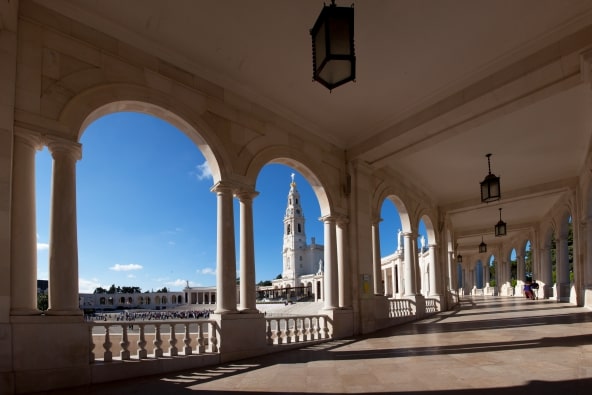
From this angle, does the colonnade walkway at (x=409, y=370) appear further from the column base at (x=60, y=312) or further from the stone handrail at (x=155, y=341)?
the column base at (x=60, y=312)

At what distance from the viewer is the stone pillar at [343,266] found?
1402 cm

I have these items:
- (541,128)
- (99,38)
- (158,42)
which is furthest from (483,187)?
(99,38)

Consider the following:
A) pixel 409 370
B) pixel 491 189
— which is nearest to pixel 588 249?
pixel 491 189

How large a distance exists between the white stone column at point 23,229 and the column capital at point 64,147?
0.20 metres

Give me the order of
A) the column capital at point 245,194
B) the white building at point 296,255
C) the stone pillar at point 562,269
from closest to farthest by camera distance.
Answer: the column capital at point 245,194 < the stone pillar at point 562,269 < the white building at point 296,255

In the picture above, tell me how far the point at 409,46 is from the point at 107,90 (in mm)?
6545

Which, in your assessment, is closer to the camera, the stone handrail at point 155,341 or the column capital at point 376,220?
the stone handrail at point 155,341

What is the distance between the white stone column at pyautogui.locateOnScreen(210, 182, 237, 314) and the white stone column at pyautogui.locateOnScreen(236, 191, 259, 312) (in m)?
0.44

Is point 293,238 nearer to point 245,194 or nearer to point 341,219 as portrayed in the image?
point 341,219

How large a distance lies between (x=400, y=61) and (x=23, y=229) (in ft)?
28.1

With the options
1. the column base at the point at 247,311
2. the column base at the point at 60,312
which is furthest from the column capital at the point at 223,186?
the column base at the point at 60,312

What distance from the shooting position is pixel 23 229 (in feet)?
23.0

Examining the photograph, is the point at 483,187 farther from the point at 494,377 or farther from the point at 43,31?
the point at 43,31

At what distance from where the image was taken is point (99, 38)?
8.51m
